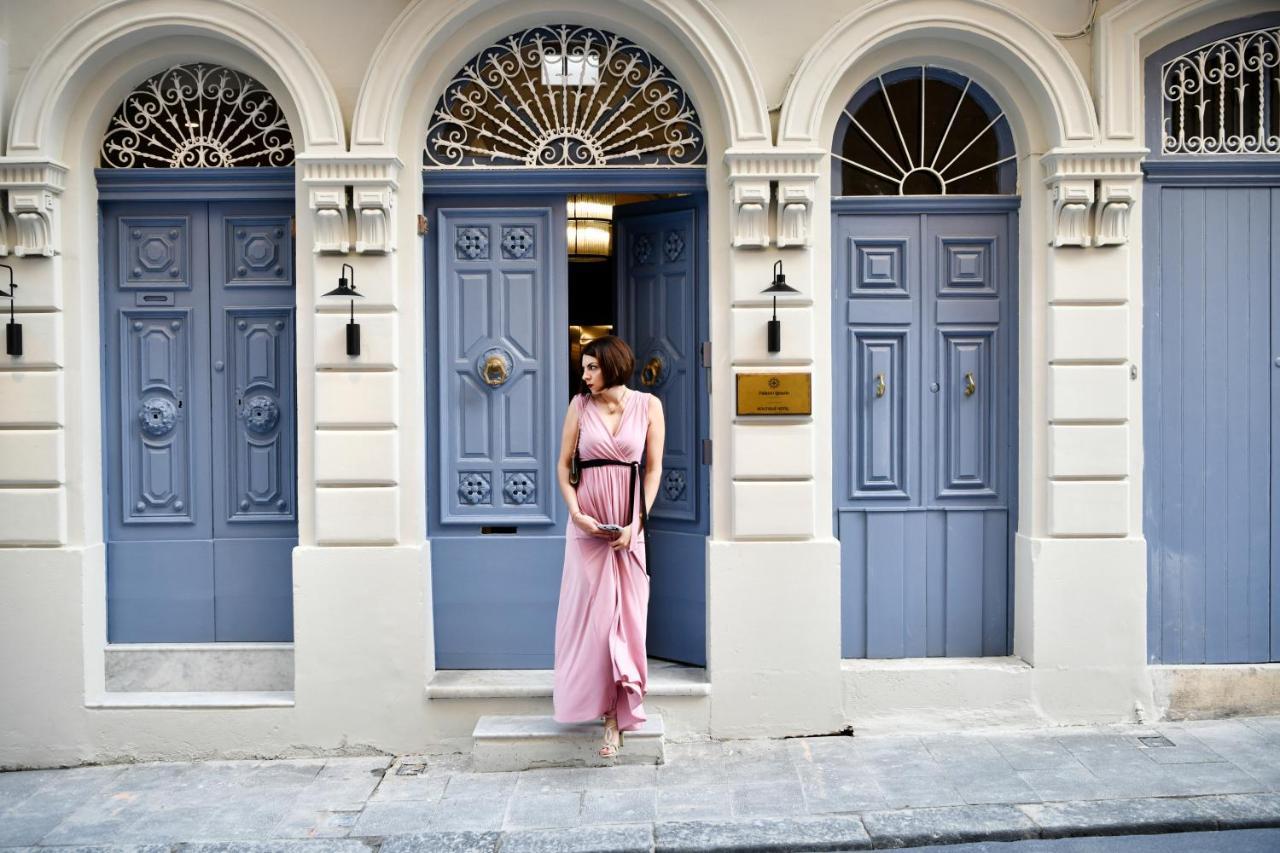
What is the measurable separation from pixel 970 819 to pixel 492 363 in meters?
3.63

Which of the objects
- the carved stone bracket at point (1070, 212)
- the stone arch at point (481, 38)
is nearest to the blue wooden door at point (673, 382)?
the stone arch at point (481, 38)

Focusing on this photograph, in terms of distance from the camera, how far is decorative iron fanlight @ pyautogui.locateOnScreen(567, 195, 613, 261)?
24.2 ft

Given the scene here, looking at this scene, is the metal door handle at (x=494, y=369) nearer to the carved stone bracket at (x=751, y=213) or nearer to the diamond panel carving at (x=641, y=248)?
the diamond panel carving at (x=641, y=248)

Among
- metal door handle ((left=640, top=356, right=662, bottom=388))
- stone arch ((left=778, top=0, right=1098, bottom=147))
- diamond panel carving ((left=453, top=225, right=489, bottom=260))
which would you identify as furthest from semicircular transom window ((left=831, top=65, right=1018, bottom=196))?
diamond panel carving ((left=453, top=225, right=489, bottom=260))

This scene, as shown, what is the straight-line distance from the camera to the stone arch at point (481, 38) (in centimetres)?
613

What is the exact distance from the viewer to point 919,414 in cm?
655

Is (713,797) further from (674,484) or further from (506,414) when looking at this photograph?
(506,414)

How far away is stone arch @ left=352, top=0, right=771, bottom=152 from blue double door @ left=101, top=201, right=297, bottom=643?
91 cm

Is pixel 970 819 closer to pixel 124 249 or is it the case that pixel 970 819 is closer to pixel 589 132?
pixel 589 132

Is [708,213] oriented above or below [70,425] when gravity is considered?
above

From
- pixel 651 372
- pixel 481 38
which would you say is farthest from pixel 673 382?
pixel 481 38

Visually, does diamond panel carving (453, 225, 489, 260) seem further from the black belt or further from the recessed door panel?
the recessed door panel

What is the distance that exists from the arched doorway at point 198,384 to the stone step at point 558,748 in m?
1.59

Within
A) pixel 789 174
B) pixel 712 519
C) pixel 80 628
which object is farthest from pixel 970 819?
pixel 80 628
